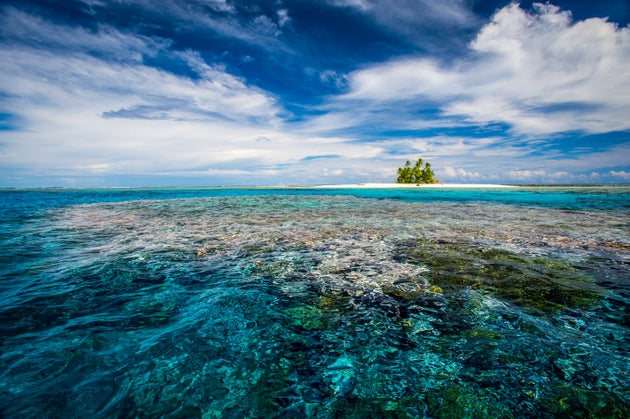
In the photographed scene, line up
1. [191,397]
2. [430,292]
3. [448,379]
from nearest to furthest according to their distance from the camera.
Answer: [191,397] < [448,379] < [430,292]

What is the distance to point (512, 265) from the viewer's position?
321 inches

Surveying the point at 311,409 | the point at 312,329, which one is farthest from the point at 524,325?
the point at 311,409

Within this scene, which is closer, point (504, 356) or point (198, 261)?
point (504, 356)

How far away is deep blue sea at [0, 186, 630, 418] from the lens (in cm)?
321

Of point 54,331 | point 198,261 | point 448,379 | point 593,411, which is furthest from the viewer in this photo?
point 198,261

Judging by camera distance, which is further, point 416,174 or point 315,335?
point 416,174

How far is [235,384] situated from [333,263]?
17.1 ft

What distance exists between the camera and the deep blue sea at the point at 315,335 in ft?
10.5

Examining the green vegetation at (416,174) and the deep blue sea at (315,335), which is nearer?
the deep blue sea at (315,335)

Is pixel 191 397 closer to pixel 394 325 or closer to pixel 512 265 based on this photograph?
pixel 394 325

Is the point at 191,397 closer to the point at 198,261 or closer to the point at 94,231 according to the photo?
the point at 198,261

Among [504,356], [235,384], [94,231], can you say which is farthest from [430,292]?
[94,231]

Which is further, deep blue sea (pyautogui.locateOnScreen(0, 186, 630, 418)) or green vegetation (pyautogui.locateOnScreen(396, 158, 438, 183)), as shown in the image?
green vegetation (pyautogui.locateOnScreen(396, 158, 438, 183))

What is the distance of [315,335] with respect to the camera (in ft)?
14.9
